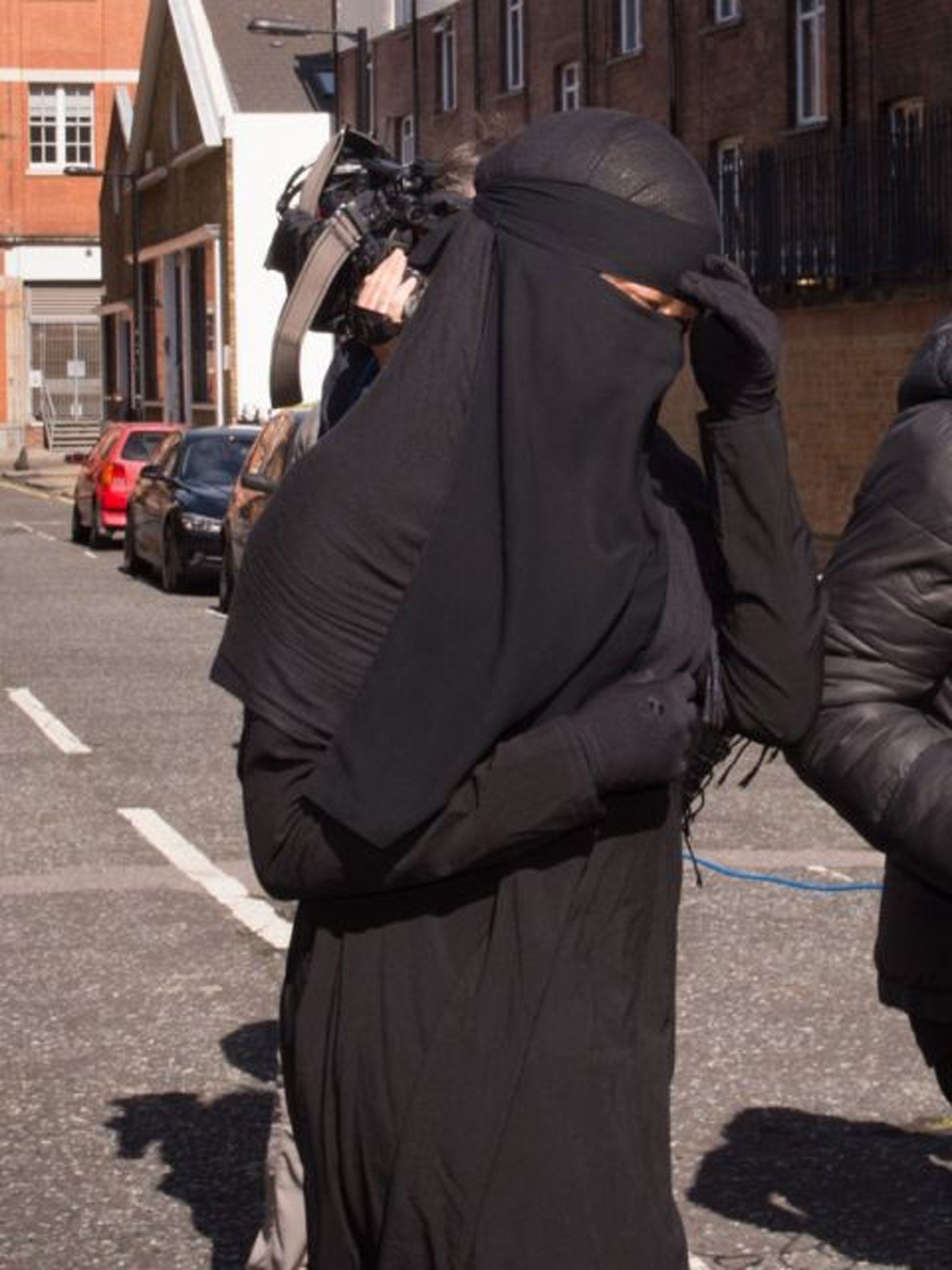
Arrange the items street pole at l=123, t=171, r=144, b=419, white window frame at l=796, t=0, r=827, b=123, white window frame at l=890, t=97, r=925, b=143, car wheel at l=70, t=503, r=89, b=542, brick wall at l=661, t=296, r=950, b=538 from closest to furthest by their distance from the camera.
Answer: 1. white window frame at l=890, t=97, r=925, b=143
2. brick wall at l=661, t=296, r=950, b=538
3. white window frame at l=796, t=0, r=827, b=123
4. car wheel at l=70, t=503, r=89, b=542
5. street pole at l=123, t=171, r=144, b=419

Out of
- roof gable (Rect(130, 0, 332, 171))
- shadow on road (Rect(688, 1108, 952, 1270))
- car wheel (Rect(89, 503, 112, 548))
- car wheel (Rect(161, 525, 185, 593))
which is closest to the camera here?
shadow on road (Rect(688, 1108, 952, 1270))

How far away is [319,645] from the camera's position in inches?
118

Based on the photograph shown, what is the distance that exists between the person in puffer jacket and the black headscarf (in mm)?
753

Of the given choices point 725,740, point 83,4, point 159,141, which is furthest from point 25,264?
point 725,740

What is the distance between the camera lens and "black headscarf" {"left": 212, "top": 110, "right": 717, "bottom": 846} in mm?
2902

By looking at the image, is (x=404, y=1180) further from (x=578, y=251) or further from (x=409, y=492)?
(x=578, y=251)

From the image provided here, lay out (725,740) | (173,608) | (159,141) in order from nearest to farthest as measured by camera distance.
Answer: (725,740)
(173,608)
(159,141)

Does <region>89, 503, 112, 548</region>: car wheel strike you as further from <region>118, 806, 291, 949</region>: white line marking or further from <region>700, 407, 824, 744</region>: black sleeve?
<region>700, 407, 824, 744</region>: black sleeve

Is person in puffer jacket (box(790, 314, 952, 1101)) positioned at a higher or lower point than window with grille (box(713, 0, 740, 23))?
lower

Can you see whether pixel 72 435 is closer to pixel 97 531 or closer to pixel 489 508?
pixel 97 531

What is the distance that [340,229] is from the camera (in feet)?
12.6

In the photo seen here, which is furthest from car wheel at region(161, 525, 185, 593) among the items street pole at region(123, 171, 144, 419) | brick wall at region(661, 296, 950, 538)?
street pole at region(123, 171, 144, 419)

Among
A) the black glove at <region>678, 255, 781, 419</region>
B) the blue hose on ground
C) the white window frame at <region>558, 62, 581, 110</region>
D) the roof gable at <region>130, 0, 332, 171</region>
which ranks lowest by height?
the blue hose on ground

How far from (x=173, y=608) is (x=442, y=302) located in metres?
20.9
